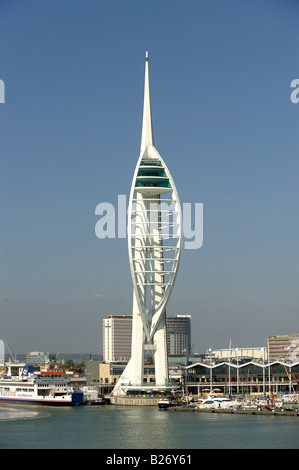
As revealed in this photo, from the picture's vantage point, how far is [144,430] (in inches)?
1436

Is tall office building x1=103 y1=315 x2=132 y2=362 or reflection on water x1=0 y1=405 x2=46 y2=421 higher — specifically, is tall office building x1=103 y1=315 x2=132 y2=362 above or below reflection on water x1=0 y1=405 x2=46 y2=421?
above

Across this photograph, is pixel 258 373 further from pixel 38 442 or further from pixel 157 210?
pixel 38 442

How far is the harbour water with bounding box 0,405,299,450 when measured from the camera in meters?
31.6

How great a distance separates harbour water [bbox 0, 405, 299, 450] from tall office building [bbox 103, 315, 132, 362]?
73066 millimetres

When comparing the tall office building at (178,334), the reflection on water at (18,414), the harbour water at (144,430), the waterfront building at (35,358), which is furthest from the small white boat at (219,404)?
the tall office building at (178,334)

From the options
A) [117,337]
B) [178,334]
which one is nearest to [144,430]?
[117,337]

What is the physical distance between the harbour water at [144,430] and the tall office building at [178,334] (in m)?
84.9

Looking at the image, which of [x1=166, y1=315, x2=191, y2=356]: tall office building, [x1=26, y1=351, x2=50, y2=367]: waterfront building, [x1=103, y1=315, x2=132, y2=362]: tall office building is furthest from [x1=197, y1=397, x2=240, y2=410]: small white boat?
[x1=166, y1=315, x2=191, y2=356]: tall office building

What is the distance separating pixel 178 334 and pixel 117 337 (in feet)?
49.7

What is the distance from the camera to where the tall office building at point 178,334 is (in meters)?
134

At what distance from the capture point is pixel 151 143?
62125 mm

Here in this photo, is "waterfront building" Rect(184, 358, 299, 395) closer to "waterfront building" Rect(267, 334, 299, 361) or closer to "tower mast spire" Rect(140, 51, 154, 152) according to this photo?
"tower mast spire" Rect(140, 51, 154, 152)
